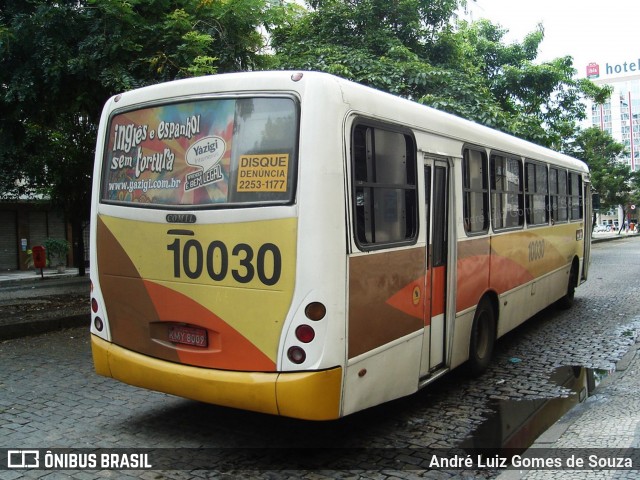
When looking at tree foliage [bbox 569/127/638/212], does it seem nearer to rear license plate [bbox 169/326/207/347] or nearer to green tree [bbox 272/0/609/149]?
green tree [bbox 272/0/609/149]

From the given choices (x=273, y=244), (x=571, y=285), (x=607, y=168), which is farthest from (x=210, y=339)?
(x=607, y=168)

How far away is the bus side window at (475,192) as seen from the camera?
21.0 feet

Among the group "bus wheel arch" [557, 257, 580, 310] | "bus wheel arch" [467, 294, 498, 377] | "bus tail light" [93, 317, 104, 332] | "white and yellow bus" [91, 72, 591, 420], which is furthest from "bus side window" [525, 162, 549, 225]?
"bus tail light" [93, 317, 104, 332]

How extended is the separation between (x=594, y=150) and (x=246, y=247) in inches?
1963

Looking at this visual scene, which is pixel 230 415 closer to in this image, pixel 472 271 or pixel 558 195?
pixel 472 271

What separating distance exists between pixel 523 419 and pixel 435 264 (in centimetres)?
164

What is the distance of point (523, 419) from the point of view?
5539 mm

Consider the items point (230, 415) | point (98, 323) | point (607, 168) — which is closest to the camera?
point (98, 323)

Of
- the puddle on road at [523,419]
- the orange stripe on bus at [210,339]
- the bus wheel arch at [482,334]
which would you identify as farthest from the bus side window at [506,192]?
the orange stripe on bus at [210,339]

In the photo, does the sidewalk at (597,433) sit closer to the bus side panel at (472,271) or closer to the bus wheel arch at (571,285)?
the bus side panel at (472,271)

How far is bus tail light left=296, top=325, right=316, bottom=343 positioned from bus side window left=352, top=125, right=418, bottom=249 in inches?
30.2

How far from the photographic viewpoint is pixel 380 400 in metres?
4.69

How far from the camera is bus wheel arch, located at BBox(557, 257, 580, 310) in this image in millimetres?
11508

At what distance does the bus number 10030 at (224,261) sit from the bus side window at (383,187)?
69 cm
